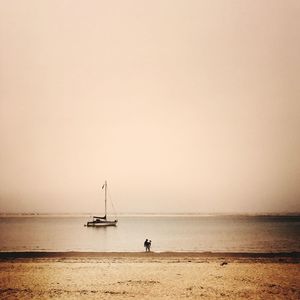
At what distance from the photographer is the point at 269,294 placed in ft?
34.1

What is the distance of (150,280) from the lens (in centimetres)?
1205

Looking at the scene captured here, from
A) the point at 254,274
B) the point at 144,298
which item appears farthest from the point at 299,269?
the point at 144,298

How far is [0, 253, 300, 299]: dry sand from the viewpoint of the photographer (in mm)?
10402

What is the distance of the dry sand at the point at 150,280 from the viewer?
10402mm

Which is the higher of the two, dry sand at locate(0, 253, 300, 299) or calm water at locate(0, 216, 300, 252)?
dry sand at locate(0, 253, 300, 299)

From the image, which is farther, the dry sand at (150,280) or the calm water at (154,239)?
the calm water at (154,239)

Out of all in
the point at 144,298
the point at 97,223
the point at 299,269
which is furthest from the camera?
the point at 97,223

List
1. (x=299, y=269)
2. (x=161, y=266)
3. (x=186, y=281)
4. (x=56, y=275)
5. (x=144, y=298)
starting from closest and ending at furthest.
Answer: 1. (x=144, y=298)
2. (x=186, y=281)
3. (x=56, y=275)
4. (x=299, y=269)
5. (x=161, y=266)

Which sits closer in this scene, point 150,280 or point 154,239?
point 150,280

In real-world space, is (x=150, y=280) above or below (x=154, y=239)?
above

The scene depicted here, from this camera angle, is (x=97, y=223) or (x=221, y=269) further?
(x=97, y=223)

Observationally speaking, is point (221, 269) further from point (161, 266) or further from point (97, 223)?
point (97, 223)

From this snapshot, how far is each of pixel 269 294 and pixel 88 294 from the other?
16.9 ft

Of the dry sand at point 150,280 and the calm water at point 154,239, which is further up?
the dry sand at point 150,280
